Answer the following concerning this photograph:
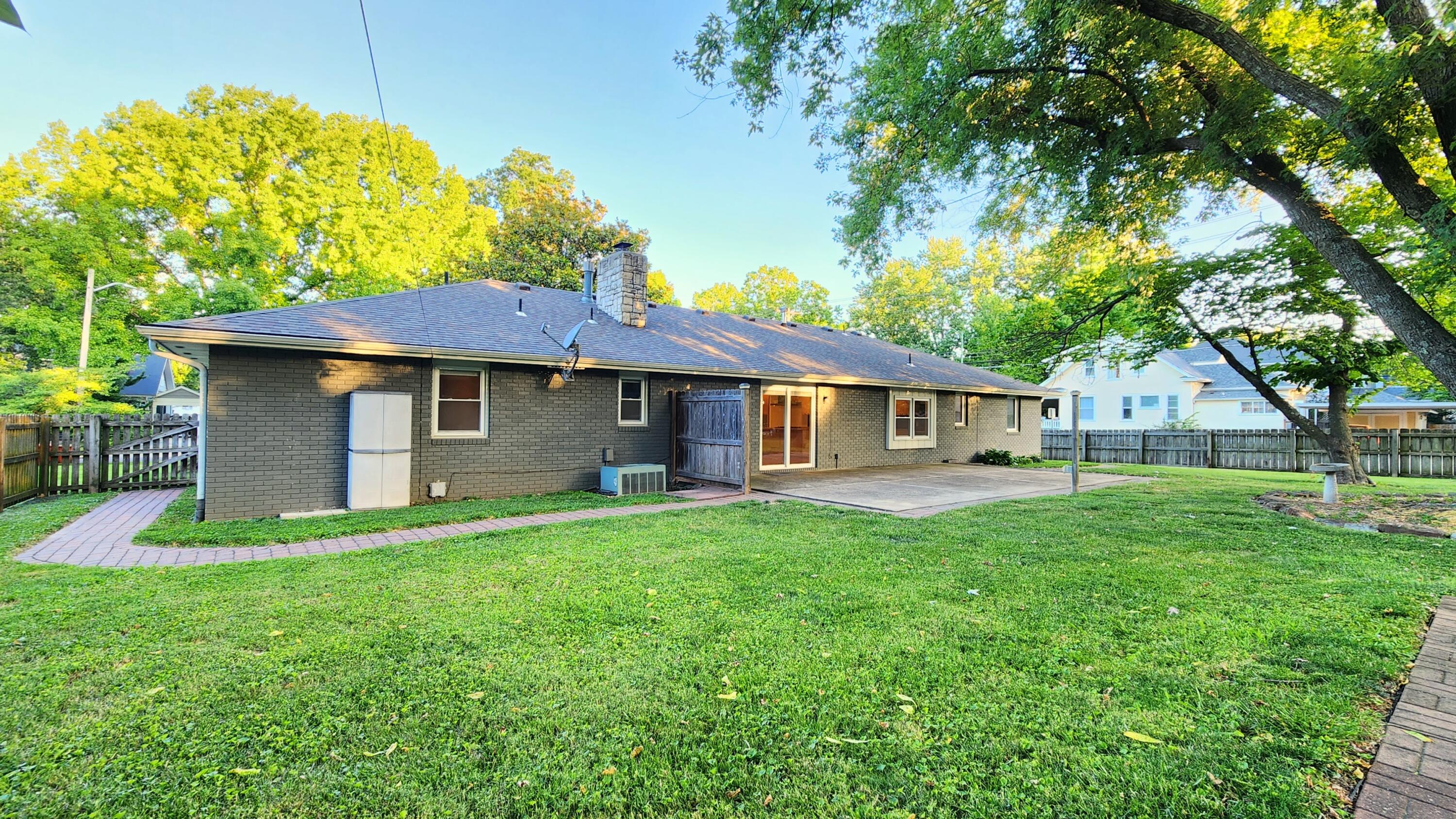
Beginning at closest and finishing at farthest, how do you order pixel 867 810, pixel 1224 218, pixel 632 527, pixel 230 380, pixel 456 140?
1. pixel 867 810
2. pixel 632 527
3. pixel 230 380
4. pixel 1224 218
5. pixel 456 140

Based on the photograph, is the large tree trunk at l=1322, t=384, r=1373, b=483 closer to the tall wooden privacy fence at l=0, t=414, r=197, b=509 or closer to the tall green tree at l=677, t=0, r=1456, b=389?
the tall green tree at l=677, t=0, r=1456, b=389

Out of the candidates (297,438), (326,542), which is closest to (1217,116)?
(326,542)

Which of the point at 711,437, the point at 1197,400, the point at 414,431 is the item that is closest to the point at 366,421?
the point at 414,431

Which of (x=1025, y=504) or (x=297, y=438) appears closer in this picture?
(x=297, y=438)

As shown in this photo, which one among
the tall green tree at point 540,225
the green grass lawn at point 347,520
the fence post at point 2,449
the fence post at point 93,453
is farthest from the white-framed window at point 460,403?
the tall green tree at point 540,225

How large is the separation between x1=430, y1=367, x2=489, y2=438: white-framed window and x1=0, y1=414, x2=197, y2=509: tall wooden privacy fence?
5176 millimetres

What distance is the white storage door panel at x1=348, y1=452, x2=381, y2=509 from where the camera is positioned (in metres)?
7.95

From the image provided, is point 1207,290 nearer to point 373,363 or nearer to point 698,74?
point 698,74

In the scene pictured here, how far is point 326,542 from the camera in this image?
6117 millimetres

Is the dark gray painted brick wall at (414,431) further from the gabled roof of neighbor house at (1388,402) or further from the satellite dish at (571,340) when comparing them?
the gabled roof of neighbor house at (1388,402)

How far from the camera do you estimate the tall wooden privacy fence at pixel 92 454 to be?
8141mm

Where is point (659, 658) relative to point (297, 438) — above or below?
below

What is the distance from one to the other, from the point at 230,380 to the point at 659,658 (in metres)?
7.62

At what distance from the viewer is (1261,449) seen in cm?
1708
